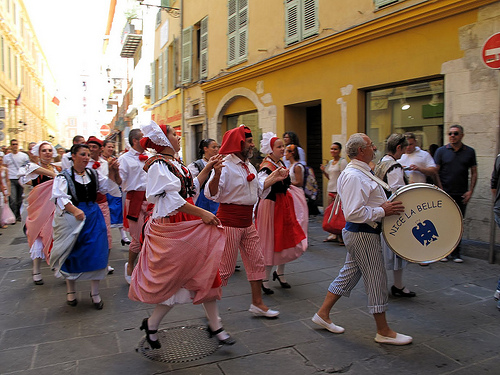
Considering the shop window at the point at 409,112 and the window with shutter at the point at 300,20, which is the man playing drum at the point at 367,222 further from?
the window with shutter at the point at 300,20

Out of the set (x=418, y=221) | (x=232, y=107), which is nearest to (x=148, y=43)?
(x=232, y=107)

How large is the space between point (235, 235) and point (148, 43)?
71.8 feet

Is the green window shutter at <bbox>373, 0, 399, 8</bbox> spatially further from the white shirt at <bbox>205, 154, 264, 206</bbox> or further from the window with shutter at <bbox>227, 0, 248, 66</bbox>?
the white shirt at <bbox>205, 154, 264, 206</bbox>

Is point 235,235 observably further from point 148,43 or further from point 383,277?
point 148,43

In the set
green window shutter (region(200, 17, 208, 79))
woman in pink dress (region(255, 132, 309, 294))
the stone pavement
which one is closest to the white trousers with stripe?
the stone pavement

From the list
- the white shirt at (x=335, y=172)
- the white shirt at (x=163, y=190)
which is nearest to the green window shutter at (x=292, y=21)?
the white shirt at (x=335, y=172)

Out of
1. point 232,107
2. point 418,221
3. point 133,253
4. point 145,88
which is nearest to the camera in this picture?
point 418,221

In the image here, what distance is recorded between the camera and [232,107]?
14.6 meters

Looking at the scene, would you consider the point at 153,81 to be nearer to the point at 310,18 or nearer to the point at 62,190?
the point at 310,18

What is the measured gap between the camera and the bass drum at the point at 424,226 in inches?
138

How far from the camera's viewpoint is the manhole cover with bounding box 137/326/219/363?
137 inches

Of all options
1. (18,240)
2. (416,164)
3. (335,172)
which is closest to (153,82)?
(18,240)

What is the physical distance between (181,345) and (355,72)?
23.6ft

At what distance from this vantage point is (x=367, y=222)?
352 cm
